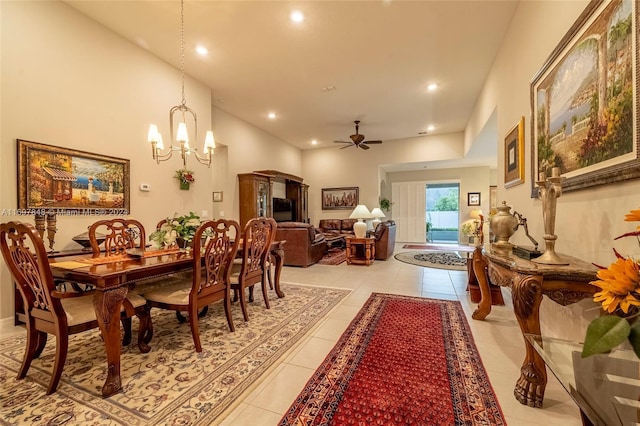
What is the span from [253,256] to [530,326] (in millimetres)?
2299

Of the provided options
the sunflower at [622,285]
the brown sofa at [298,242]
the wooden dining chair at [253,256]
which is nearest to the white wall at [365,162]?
the brown sofa at [298,242]

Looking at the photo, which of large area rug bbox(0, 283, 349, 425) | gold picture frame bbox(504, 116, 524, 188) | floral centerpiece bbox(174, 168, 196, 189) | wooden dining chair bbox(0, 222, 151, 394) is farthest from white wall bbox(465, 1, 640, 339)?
floral centerpiece bbox(174, 168, 196, 189)

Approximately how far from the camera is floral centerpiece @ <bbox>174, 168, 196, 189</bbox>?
417 centimetres

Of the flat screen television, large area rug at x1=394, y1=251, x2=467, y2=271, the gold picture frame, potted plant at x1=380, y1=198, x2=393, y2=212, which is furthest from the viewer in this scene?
potted plant at x1=380, y1=198, x2=393, y2=212

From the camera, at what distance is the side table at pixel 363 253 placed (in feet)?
17.5

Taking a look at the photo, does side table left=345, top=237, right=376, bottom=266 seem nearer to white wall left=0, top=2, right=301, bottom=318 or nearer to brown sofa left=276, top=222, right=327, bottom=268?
brown sofa left=276, top=222, right=327, bottom=268

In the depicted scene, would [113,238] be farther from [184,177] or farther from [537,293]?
[537,293]

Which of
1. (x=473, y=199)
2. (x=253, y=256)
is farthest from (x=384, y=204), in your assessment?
(x=253, y=256)

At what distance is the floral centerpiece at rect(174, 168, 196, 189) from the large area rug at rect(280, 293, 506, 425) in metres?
3.44

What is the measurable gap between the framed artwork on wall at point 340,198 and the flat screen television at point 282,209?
146 cm

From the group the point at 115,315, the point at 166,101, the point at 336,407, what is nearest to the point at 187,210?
the point at 166,101

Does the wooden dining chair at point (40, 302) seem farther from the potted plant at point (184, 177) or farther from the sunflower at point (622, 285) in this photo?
the potted plant at point (184, 177)

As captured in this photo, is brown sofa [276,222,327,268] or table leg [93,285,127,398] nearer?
table leg [93,285,127,398]

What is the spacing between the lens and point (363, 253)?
5.87 m
